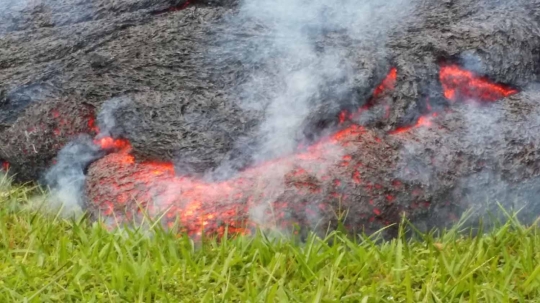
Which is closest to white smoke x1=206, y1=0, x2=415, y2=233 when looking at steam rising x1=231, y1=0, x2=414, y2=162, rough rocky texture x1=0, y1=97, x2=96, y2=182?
steam rising x1=231, y1=0, x2=414, y2=162

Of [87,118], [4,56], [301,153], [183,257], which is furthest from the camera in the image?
[4,56]

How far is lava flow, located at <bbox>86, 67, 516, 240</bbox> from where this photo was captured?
347cm

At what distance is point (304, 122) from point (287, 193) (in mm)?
363

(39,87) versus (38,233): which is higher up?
(39,87)

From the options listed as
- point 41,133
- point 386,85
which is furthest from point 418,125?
point 41,133

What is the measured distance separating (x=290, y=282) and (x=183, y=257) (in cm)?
47

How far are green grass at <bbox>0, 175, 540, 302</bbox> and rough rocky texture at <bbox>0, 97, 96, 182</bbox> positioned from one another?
2.40ft

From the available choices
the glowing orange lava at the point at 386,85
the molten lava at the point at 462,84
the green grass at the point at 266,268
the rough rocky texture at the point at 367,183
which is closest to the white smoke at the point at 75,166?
the rough rocky texture at the point at 367,183

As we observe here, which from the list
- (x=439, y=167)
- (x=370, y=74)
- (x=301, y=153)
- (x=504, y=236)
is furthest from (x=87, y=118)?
(x=504, y=236)

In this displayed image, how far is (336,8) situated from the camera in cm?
407

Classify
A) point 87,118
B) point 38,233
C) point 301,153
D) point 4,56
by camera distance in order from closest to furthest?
point 38,233, point 301,153, point 87,118, point 4,56

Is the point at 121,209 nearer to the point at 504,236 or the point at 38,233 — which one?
the point at 38,233

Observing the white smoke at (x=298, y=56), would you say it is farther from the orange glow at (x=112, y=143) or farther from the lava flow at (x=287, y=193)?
the orange glow at (x=112, y=143)

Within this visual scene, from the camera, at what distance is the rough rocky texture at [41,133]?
4043 mm
